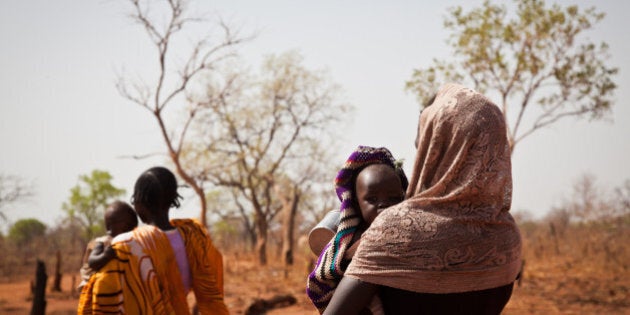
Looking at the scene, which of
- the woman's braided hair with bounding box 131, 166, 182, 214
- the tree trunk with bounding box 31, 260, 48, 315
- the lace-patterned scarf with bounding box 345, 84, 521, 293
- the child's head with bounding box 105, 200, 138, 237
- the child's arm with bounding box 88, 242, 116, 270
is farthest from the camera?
the tree trunk with bounding box 31, 260, 48, 315

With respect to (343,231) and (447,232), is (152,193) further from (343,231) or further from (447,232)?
(447,232)

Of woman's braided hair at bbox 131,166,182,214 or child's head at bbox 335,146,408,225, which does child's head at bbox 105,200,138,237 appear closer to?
woman's braided hair at bbox 131,166,182,214

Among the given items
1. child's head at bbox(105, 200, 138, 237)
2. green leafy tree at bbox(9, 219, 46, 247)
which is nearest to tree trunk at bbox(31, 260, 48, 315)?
child's head at bbox(105, 200, 138, 237)

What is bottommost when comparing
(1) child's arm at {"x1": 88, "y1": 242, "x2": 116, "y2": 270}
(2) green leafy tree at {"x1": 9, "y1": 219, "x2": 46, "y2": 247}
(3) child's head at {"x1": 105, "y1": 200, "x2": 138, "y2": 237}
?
(2) green leafy tree at {"x1": 9, "y1": 219, "x2": 46, "y2": 247}

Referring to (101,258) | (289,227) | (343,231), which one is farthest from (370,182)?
(289,227)

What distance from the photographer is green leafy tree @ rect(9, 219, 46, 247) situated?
3237 cm

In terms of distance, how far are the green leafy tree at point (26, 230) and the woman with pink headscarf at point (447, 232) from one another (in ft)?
111

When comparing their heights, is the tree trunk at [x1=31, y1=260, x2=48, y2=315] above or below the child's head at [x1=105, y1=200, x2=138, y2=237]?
below

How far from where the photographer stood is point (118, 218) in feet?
12.1

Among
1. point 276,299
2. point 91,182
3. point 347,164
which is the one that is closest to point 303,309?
point 276,299

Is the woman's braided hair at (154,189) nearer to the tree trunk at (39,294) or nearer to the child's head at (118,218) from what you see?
the child's head at (118,218)

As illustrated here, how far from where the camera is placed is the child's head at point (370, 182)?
66.9 inches

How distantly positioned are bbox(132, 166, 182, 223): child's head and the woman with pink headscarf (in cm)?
188

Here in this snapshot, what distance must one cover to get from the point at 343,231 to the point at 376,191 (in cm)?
14
